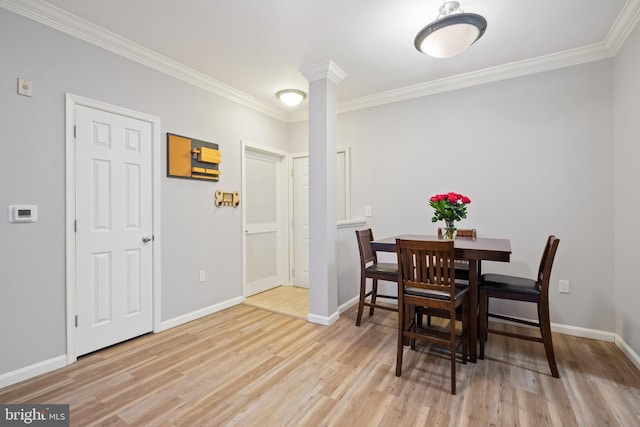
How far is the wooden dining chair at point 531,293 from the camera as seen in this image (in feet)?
6.81

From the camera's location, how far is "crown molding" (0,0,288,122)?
6.81 ft

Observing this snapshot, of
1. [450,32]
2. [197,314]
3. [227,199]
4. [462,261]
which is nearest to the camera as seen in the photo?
[450,32]

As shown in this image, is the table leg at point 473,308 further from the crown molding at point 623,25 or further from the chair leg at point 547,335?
the crown molding at point 623,25

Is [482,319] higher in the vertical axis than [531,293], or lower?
lower

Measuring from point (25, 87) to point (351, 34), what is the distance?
2450 millimetres

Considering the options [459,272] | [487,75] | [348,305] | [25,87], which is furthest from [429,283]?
[25,87]

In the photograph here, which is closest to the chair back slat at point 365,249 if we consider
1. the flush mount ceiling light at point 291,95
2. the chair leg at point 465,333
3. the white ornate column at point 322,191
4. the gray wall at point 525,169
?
the white ornate column at point 322,191

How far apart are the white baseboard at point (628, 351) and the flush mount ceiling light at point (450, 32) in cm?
263

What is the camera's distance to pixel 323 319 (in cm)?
307

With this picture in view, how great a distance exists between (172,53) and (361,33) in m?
1.77

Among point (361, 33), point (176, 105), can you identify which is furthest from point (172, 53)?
point (361, 33)

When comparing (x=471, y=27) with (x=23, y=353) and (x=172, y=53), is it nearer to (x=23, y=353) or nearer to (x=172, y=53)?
(x=172, y=53)

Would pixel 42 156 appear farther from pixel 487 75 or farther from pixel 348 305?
pixel 487 75

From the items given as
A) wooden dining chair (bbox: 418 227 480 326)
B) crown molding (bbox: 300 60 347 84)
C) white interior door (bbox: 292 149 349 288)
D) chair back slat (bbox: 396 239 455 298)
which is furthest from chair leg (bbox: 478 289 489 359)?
white interior door (bbox: 292 149 349 288)
